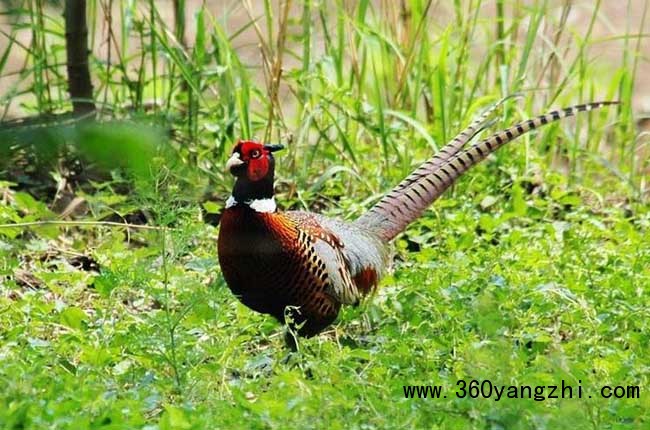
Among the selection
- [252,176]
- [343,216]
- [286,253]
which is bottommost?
[343,216]

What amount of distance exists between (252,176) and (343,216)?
4.83 feet

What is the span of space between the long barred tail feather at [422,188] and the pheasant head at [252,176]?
78cm

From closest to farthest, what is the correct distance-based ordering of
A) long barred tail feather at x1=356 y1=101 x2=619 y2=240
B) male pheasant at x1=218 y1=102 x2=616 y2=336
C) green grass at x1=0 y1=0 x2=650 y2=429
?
1. green grass at x1=0 y1=0 x2=650 y2=429
2. male pheasant at x1=218 y1=102 x2=616 y2=336
3. long barred tail feather at x1=356 y1=101 x2=619 y2=240

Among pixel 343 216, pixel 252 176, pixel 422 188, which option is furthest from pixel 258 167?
pixel 343 216

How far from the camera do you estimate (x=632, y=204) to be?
21.2 ft

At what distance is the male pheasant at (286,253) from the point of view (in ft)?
14.8

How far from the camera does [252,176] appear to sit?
4.57 m

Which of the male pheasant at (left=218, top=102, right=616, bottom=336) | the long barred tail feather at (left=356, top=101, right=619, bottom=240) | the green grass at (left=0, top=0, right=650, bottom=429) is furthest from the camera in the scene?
the long barred tail feather at (left=356, top=101, right=619, bottom=240)

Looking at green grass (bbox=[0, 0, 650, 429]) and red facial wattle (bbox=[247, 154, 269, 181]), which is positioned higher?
red facial wattle (bbox=[247, 154, 269, 181])

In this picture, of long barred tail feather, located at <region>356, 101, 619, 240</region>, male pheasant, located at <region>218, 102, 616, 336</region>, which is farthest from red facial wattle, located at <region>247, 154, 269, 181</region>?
long barred tail feather, located at <region>356, 101, 619, 240</region>

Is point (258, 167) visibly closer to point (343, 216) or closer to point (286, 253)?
point (286, 253)

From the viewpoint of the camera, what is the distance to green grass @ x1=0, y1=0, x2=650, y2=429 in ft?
10.9

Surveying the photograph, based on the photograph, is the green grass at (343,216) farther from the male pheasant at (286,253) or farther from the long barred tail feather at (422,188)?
the long barred tail feather at (422,188)

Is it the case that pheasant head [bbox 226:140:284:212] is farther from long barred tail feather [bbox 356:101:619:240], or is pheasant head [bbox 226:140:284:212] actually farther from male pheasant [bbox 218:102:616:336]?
long barred tail feather [bbox 356:101:619:240]
